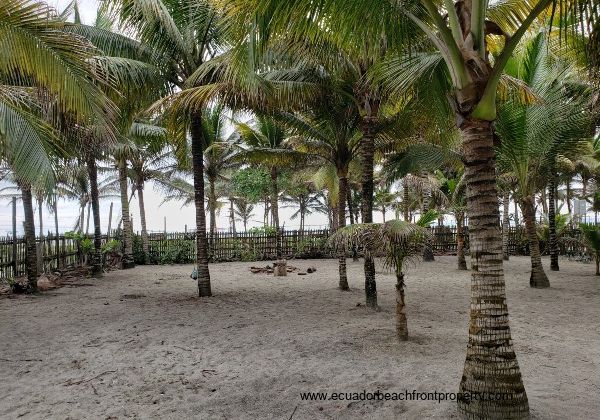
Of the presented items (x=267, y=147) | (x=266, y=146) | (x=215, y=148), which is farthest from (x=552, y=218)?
(x=215, y=148)

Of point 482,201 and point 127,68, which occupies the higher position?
point 127,68

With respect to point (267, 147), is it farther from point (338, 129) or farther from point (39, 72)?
point (39, 72)

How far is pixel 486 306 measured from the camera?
3451 mm

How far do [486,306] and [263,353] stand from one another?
3.33 meters

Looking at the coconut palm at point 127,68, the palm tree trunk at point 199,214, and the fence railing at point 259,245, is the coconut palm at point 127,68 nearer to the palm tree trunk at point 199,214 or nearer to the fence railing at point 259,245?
the palm tree trunk at point 199,214

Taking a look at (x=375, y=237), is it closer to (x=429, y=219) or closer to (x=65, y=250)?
(x=429, y=219)

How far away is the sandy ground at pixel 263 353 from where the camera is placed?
417 cm

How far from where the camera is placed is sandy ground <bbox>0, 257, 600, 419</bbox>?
417cm

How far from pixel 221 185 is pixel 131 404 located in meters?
32.8

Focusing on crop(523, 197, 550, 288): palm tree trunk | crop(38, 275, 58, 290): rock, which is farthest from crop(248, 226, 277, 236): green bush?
crop(523, 197, 550, 288): palm tree trunk

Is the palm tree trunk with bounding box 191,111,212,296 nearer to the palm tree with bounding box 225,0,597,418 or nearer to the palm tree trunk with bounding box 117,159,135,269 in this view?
the palm tree with bounding box 225,0,597,418

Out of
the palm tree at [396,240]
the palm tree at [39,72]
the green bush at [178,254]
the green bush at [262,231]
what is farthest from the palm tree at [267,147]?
the palm tree at [39,72]

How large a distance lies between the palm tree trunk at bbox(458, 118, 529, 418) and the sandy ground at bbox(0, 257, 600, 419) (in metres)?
0.40

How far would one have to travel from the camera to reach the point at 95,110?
4883 mm
